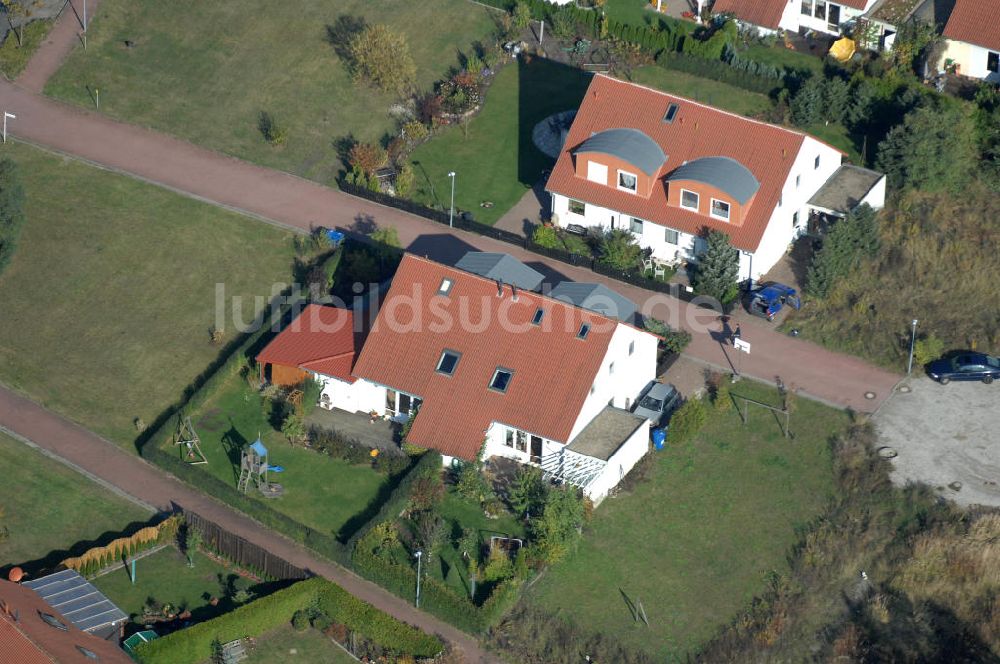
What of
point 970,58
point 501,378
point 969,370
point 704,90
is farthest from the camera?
point 704,90

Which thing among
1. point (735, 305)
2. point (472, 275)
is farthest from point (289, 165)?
point (735, 305)

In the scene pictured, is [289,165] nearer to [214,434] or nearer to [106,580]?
[214,434]

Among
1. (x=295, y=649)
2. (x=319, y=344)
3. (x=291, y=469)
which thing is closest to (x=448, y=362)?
(x=319, y=344)

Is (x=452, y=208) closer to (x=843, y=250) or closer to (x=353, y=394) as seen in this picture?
(x=353, y=394)

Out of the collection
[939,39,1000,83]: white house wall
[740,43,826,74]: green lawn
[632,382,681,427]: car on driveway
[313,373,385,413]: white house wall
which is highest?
[939,39,1000,83]: white house wall

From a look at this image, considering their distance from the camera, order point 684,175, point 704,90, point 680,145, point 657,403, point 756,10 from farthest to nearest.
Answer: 1. point 756,10
2. point 704,90
3. point 680,145
4. point 684,175
5. point 657,403

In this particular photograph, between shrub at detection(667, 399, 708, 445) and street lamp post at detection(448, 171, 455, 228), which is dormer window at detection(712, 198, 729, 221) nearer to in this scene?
shrub at detection(667, 399, 708, 445)

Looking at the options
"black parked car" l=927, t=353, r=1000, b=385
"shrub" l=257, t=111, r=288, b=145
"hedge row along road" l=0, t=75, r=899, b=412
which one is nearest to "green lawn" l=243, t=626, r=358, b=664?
"hedge row along road" l=0, t=75, r=899, b=412
